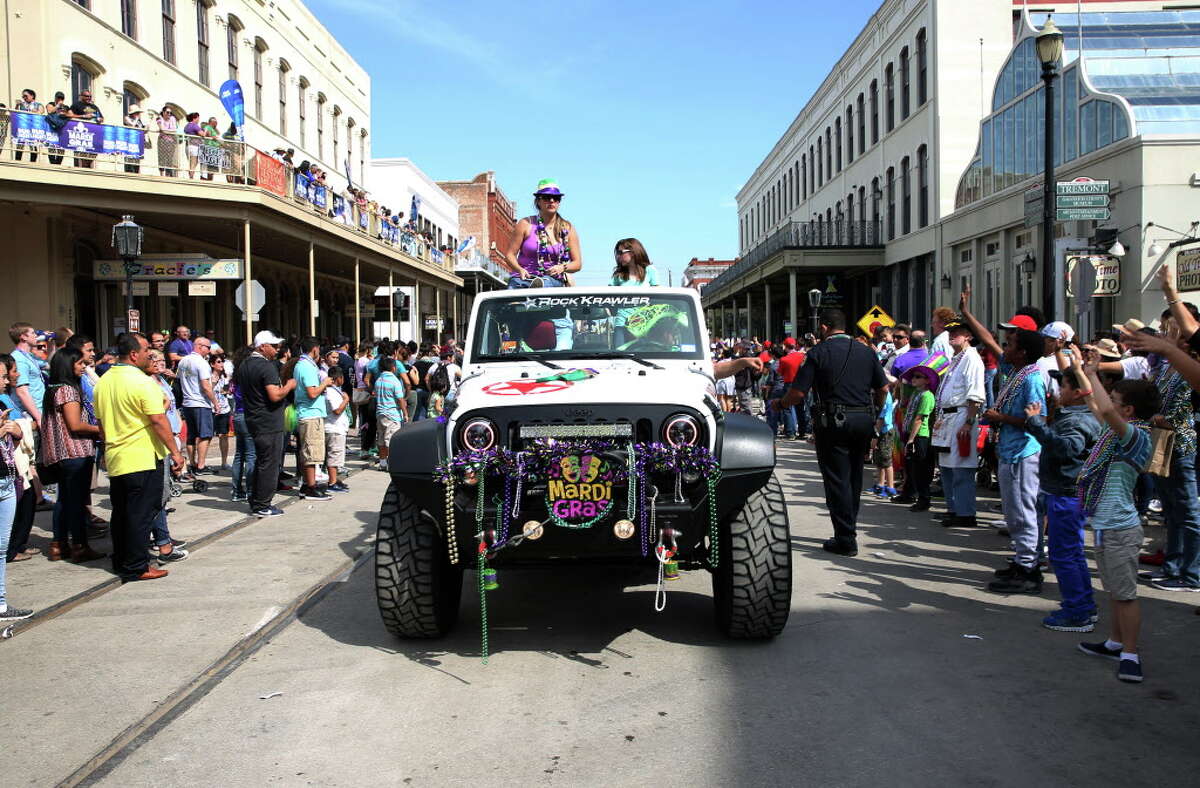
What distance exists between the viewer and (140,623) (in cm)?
620

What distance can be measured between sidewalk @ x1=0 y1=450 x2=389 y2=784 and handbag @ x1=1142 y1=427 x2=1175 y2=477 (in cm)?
566

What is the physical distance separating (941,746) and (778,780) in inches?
31.3

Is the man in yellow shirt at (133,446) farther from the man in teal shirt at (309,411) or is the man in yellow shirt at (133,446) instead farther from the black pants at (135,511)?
the man in teal shirt at (309,411)

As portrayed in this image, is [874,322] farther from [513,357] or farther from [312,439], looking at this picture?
[513,357]

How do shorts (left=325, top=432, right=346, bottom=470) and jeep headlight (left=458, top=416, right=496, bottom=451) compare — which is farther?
shorts (left=325, top=432, right=346, bottom=470)

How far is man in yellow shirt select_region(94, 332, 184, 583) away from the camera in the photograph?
724 cm

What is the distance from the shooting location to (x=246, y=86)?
28.4 metres

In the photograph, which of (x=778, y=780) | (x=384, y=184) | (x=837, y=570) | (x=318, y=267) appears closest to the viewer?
(x=778, y=780)

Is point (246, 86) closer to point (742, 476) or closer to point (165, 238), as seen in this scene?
point (165, 238)

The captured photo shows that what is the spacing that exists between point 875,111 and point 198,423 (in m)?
34.1

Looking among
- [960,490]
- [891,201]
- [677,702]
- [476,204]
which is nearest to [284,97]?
[891,201]

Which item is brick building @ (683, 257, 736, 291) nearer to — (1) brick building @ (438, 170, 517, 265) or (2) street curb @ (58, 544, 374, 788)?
(1) brick building @ (438, 170, 517, 265)

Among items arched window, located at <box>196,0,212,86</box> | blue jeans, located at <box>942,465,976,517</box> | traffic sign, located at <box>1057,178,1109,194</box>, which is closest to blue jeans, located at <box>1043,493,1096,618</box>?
blue jeans, located at <box>942,465,976,517</box>

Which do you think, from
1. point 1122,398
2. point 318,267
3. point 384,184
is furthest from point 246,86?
point 1122,398
